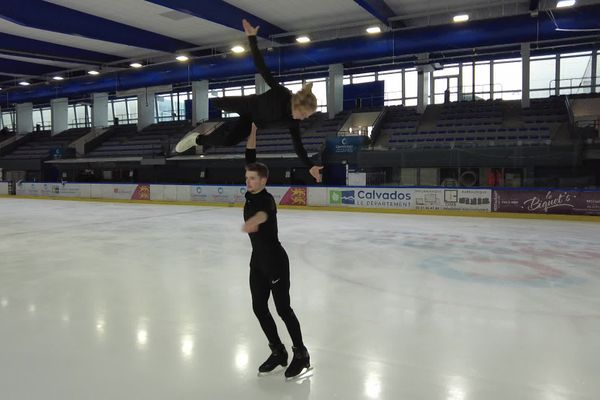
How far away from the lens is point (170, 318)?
4609 millimetres

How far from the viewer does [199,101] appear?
2706 centimetres

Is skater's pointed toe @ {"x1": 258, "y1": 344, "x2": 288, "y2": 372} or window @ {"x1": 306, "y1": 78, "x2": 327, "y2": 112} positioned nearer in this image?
skater's pointed toe @ {"x1": 258, "y1": 344, "x2": 288, "y2": 372}

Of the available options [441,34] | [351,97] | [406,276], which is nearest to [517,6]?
[441,34]

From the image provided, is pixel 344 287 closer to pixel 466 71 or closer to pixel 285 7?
pixel 285 7

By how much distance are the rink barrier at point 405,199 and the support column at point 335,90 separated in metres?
7.89

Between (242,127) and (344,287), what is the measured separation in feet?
10.6

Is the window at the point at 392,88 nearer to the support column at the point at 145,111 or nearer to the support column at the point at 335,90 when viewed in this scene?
the support column at the point at 335,90

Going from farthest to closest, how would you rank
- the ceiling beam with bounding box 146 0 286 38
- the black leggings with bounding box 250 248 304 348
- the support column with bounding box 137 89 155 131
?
the support column with bounding box 137 89 155 131 → the ceiling beam with bounding box 146 0 286 38 → the black leggings with bounding box 250 248 304 348

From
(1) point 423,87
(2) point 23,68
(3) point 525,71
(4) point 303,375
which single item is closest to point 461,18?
(3) point 525,71

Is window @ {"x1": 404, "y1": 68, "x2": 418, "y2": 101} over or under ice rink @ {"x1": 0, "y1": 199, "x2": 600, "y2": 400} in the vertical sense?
over

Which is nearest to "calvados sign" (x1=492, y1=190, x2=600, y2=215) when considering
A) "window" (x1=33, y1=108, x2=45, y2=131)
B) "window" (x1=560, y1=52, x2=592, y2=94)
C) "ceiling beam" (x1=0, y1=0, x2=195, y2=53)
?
"window" (x1=560, y1=52, x2=592, y2=94)

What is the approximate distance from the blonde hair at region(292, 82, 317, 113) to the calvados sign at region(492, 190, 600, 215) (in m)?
12.9

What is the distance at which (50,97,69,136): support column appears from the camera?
32688mm

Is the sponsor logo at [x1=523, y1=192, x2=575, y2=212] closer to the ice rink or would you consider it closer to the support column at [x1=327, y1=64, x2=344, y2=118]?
the ice rink
